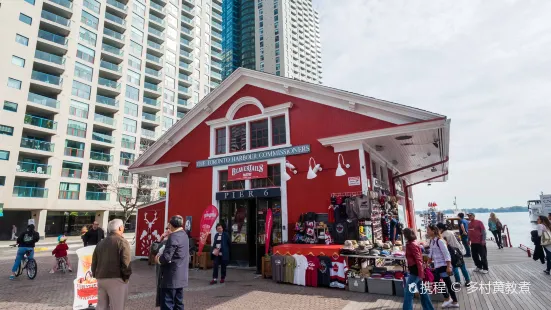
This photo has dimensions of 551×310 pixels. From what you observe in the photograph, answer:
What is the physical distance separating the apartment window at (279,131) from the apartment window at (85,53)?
127 feet

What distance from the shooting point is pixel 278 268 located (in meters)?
9.82

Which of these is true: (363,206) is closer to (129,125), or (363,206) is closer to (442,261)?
(442,261)

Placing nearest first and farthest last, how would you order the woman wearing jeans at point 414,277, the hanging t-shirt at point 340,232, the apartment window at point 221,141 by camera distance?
the woman wearing jeans at point 414,277, the hanging t-shirt at point 340,232, the apartment window at point 221,141

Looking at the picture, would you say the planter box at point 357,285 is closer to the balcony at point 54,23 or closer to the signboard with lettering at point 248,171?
the signboard with lettering at point 248,171

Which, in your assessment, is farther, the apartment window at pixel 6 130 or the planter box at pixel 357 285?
the apartment window at pixel 6 130

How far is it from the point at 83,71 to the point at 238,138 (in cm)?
3674

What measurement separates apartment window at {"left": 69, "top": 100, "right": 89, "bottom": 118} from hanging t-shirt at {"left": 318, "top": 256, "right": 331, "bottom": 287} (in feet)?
133

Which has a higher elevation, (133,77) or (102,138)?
(133,77)

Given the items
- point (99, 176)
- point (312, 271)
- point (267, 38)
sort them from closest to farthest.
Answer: point (312, 271) < point (99, 176) < point (267, 38)

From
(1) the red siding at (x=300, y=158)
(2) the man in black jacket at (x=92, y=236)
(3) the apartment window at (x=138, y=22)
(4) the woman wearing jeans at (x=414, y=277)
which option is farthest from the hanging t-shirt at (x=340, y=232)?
(3) the apartment window at (x=138, y=22)

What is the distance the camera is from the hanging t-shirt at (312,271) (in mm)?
9133

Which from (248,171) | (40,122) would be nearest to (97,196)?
(40,122)

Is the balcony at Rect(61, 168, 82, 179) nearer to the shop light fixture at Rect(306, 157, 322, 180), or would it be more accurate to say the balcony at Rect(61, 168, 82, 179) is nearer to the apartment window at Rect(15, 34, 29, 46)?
the apartment window at Rect(15, 34, 29, 46)

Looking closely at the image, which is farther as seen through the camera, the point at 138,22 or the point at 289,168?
the point at 138,22
